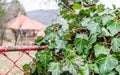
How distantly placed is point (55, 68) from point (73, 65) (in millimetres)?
102

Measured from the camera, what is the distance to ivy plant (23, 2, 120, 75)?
156 cm

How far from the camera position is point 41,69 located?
1.70 m

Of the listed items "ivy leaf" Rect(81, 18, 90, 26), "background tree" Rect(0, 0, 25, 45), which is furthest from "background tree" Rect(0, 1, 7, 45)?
"ivy leaf" Rect(81, 18, 90, 26)

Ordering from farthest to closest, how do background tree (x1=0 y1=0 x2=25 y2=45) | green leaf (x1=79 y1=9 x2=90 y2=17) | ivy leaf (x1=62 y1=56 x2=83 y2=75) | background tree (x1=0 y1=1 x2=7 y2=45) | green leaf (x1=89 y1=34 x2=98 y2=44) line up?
background tree (x1=0 y1=0 x2=25 y2=45)
background tree (x1=0 y1=1 x2=7 y2=45)
green leaf (x1=79 y1=9 x2=90 y2=17)
green leaf (x1=89 y1=34 x2=98 y2=44)
ivy leaf (x1=62 y1=56 x2=83 y2=75)

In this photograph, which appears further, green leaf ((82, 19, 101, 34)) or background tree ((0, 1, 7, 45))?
background tree ((0, 1, 7, 45))

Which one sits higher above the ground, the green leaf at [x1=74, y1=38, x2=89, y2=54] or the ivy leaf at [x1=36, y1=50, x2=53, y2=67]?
the green leaf at [x1=74, y1=38, x2=89, y2=54]

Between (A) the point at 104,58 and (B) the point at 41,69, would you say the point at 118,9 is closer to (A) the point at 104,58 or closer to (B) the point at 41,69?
(A) the point at 104,58

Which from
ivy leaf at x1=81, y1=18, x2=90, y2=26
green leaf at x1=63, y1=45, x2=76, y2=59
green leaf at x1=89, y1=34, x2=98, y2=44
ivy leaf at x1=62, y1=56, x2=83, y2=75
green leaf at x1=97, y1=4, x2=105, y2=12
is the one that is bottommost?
ivy leaf at x1=62, y1=56, x2=83, y2=75

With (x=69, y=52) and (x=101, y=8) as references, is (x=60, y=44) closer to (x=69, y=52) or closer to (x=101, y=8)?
(x=69, y=52)

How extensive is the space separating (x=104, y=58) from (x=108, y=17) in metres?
0.27

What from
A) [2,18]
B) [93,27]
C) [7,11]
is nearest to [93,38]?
[93,27]

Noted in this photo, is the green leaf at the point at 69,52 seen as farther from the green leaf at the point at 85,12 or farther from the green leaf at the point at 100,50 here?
the green leaf at the point at 85,12

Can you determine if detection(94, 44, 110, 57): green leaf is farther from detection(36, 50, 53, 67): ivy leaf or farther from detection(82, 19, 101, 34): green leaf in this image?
detection(36, 50, 53, 67): ivy leaf

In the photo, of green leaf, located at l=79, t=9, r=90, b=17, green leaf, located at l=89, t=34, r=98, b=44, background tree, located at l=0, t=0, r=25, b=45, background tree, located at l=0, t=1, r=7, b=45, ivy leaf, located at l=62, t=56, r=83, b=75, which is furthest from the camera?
background tree, located at l=0, t=0, r=25, b=45
